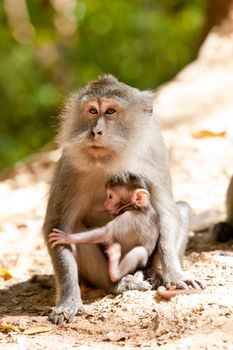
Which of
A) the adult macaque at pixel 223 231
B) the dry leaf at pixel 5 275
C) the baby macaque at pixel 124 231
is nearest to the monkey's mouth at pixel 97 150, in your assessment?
the baby macaque at pixel 124 231

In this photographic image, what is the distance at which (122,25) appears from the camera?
1641cm

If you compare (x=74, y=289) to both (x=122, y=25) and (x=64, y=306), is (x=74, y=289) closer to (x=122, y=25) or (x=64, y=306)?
(x=64, y=306)

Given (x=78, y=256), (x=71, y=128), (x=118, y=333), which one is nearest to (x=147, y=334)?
(x=118, y=333)

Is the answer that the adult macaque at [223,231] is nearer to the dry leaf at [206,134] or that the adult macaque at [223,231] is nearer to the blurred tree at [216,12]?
the dry leaf at [206,134]

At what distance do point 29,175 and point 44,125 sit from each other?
690cm

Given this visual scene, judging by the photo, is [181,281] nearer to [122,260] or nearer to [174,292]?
[174,292]

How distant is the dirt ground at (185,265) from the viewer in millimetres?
4109

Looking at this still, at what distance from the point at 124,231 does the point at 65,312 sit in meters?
0.70

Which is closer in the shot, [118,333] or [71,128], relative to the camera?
[118,333]

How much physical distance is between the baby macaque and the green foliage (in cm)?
1002

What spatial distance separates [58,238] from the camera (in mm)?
5062

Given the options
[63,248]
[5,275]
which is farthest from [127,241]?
[5,275]

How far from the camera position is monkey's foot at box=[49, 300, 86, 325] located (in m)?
4.73

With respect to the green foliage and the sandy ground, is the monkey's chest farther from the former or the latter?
the green foliage
